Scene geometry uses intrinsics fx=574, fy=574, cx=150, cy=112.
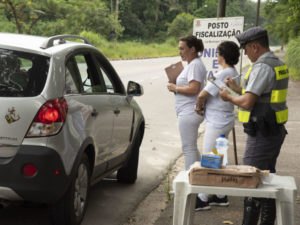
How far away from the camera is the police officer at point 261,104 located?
4.38 m

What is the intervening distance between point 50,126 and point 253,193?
169 centimetres

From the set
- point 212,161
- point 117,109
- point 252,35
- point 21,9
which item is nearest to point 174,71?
point 117,109

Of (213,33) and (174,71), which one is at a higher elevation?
(213,33)

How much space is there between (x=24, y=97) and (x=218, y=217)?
2.31 metres

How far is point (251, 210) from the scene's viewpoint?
454cm

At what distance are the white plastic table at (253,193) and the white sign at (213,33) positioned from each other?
237 inches

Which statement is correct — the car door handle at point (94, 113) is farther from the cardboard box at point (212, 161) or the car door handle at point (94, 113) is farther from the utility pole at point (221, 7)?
the utility pole at point (221, 7)

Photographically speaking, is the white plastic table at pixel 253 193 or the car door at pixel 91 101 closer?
the white plastic table at pixel 253 193

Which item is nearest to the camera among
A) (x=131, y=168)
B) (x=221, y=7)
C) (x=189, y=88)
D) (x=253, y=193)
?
(x=253, y=193)

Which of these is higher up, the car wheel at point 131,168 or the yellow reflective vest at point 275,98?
the yellow reflective vest at point 275,98

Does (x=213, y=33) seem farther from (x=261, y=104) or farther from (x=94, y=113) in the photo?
(x=261, y=104)

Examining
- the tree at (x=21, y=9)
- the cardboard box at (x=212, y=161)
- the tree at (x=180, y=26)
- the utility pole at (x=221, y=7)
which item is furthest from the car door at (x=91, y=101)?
the tree at (x=180, y=26)

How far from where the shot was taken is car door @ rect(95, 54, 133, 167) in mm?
5953

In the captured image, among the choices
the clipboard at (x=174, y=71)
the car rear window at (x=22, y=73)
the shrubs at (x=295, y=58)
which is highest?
the car rear window at (x=22, y=73)
